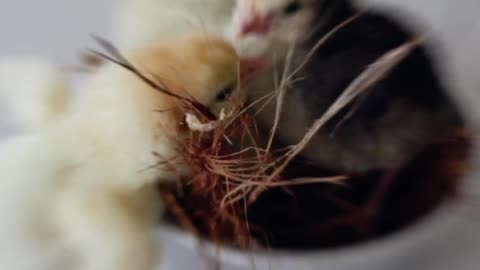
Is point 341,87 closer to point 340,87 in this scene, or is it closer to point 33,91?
point 340,87

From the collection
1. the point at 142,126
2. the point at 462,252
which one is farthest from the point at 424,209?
the point at 142,126

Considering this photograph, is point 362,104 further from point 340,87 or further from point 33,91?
point 33,91

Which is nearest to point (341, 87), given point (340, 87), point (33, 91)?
point (340, 87)
